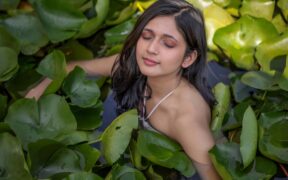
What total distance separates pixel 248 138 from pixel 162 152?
0.19 meters

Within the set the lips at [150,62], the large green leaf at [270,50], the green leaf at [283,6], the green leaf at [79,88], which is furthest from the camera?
the green leaf at [283,6]

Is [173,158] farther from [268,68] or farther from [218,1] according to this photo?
[218,1]

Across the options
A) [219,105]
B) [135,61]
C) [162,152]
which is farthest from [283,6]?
[162,152]

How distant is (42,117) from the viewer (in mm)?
1103

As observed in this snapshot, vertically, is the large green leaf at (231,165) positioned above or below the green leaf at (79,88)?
below

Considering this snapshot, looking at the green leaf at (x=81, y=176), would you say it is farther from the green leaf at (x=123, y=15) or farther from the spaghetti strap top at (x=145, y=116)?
the green leaf at (x=123, y=15)

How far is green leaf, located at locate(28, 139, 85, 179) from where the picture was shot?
40.3 inches

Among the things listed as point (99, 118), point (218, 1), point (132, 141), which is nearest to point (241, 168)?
point (132, 141)

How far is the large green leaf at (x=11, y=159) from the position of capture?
101 centimetres

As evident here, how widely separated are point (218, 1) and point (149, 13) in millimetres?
492

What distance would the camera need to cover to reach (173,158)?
1126 millimetres

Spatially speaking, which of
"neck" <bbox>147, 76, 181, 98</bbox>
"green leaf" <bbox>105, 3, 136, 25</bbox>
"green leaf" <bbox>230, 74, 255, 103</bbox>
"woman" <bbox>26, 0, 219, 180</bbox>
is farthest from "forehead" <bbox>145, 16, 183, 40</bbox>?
"green leaf" <bbox>105, 3, 136, 25</bbox>

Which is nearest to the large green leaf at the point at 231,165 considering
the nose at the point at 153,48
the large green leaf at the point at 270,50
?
the nose at the point at 153,48

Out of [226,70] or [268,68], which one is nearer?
[268,68]
